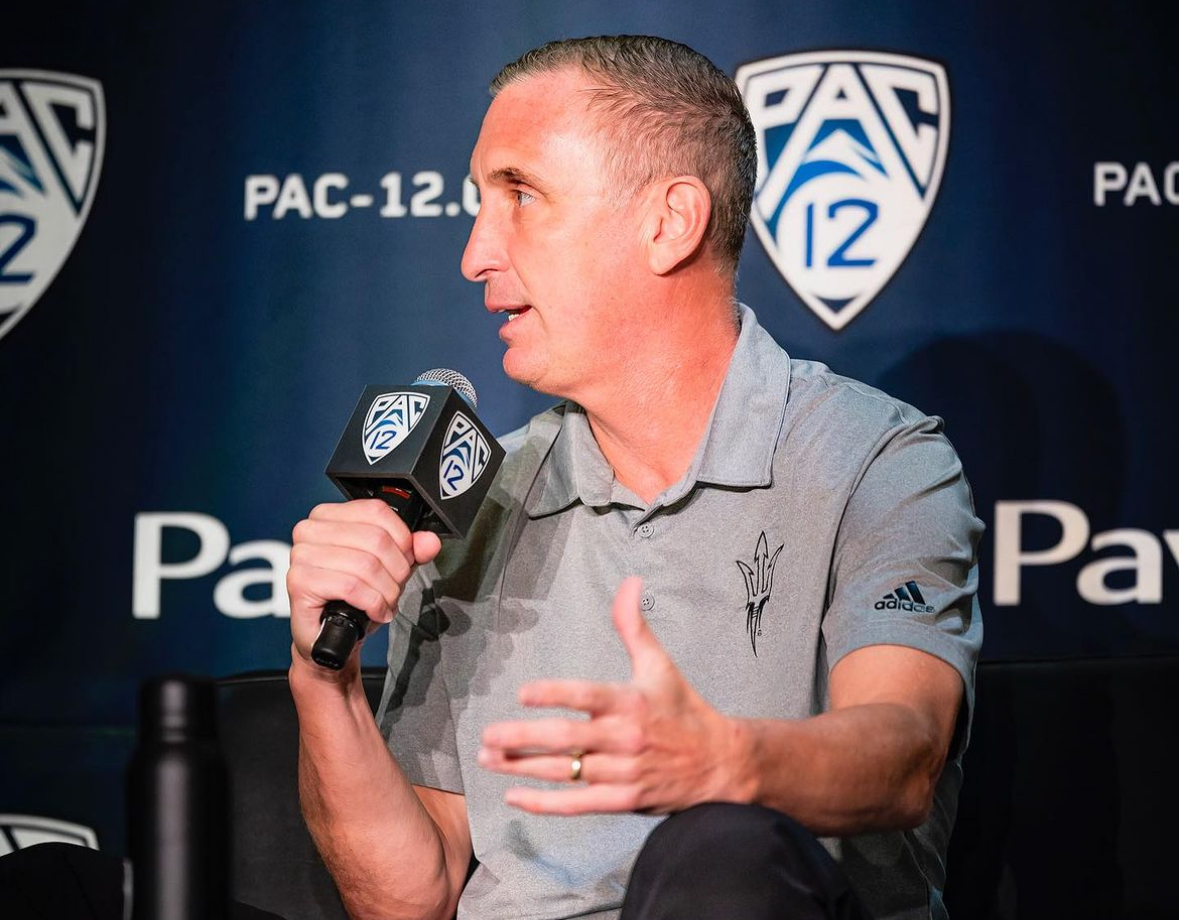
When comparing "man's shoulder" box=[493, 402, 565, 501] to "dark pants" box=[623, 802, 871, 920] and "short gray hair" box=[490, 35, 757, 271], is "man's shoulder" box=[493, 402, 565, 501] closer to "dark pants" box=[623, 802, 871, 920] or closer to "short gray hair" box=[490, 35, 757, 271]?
"short gray hair" box=[490, 35, 757, 271]

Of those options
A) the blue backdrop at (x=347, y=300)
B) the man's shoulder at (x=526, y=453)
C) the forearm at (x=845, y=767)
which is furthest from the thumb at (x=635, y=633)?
the blue backdrop at (x=347, y=300)

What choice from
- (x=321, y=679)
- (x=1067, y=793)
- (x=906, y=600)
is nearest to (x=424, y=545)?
(x=321, y=679)

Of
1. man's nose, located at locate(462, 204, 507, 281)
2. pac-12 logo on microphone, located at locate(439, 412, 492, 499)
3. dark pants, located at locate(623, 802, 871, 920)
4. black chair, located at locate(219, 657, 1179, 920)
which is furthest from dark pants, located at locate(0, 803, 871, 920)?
black chair, located at locate(219, 657, 1179, 920)

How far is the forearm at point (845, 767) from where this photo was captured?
108 centimetres

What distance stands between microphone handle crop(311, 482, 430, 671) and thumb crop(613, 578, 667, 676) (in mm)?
269

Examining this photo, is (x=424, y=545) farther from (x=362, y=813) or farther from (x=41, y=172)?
(x=41, y=172)

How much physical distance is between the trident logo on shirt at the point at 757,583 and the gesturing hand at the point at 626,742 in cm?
43

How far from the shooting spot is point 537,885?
1481 mm

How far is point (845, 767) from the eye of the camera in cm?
115

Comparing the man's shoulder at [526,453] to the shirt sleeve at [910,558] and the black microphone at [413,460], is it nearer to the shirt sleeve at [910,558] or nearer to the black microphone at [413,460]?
the black microphone at [413,460]

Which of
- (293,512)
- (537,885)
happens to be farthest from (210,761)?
(293,512)

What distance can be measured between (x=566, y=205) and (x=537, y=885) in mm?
757

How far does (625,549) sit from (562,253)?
0.35 meters

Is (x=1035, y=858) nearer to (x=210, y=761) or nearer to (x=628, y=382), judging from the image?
(x=628, y=382)
